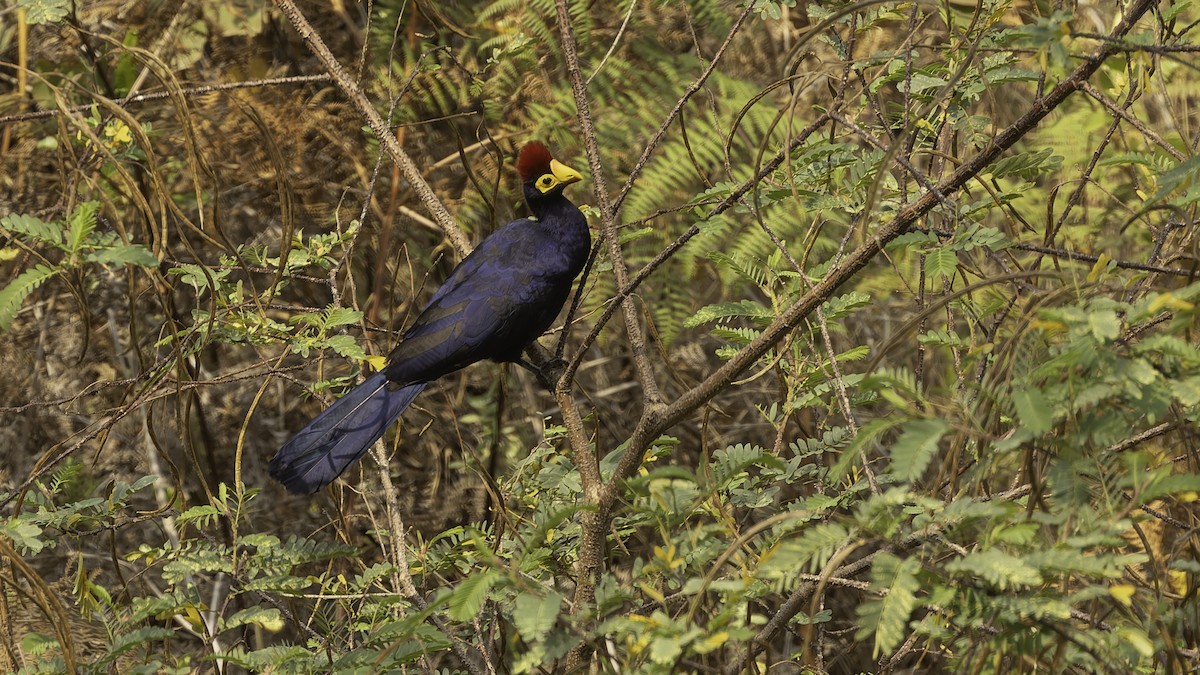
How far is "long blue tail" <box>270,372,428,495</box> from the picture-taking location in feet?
8.91

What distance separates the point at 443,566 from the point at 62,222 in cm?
100

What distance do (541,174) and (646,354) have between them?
3.44 feet

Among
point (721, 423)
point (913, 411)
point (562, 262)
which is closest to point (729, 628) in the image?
point (913, 411)

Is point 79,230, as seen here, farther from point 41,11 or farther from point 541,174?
point 541,174

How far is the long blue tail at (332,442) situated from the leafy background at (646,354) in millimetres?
81

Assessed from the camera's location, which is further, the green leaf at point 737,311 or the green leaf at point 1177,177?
the green leaf at point 737,311

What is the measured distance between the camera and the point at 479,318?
3268 mm

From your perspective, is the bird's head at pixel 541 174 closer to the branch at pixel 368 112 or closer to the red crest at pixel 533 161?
the red crest at pixel 533 161

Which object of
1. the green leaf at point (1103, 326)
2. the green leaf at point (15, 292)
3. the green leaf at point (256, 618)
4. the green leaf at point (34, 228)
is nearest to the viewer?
the green leaf at point (1103, 326)

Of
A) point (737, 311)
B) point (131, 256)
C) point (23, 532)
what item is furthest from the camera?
point (737, 311)

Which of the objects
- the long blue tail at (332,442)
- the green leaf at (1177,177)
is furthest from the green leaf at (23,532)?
the green leaf at (1177,177)

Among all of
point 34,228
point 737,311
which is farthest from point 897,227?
point 34,228

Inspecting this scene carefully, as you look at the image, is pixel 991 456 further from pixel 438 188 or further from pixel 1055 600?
pixel 438 188

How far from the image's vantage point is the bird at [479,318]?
278 centimetres
